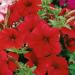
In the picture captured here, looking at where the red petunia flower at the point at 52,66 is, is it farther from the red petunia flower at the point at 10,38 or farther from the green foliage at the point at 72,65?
the red petunia flower at the point at 10,38

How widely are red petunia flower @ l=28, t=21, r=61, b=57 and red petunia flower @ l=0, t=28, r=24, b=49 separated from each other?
8 cm

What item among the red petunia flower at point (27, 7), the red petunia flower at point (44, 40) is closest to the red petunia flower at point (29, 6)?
the red petunia flower at point (27, 7)

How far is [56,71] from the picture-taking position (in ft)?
5.87

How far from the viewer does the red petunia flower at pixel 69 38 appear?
1885 millimetres

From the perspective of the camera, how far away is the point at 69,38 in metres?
1.92

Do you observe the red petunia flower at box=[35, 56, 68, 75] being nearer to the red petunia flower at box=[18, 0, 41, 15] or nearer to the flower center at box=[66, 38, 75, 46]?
the flower center at box=[66, 38, 75, 46]

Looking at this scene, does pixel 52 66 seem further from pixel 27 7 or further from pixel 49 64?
pixel 27 7

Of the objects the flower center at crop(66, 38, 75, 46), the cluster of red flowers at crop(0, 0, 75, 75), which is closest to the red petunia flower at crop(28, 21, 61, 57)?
the cluster of red flowers at crop(0, 0, 75, 75)

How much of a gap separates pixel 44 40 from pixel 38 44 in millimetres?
40

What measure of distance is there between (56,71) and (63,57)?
0.36ft

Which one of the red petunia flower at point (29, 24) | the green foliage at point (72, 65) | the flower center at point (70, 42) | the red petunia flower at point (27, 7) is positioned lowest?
the green foliage at point (72, 65)

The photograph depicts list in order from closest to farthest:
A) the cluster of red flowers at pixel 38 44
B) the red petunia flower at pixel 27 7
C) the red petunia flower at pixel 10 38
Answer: the cluster of red flowers at pixel 38 44 → the red petunia flower at pixel 10 38 → the red petunia flower at pixel 27 7

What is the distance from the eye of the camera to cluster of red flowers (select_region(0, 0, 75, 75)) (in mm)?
1753

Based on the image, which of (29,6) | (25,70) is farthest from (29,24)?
(25,70)
